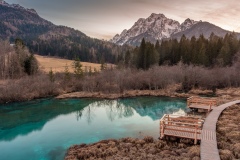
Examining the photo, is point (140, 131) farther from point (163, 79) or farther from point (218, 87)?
point (218, 87)

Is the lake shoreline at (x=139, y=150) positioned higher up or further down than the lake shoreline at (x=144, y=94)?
further down

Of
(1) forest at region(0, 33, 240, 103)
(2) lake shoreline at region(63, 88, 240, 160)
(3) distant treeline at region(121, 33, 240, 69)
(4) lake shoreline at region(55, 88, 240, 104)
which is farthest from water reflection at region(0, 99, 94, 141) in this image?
(3) distant treeline at region(121, 33, 240, 69)

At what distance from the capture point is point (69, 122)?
27359mm

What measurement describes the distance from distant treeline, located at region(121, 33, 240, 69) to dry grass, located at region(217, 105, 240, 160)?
3889 cm

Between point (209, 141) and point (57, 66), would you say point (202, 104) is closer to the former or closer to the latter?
point (209, 141)

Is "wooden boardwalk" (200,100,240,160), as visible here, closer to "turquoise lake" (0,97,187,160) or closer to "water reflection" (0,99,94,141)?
"turquoise lake" (0,97,187,160)

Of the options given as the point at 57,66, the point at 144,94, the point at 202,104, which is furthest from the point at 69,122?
the point at 57,66

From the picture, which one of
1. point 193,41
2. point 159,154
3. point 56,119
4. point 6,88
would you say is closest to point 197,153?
Result: point 159,154

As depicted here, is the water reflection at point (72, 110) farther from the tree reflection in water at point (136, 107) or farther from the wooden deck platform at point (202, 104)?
the wooden deck platform at point (202, 104)

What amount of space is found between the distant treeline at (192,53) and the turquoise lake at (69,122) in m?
27.5

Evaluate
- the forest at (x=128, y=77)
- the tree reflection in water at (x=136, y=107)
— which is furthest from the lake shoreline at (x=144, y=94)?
the tree reflection in water at (x=136, y=107)

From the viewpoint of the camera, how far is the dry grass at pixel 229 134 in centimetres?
1326

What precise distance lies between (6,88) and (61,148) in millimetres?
28427

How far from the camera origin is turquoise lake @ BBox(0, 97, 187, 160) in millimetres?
19297
